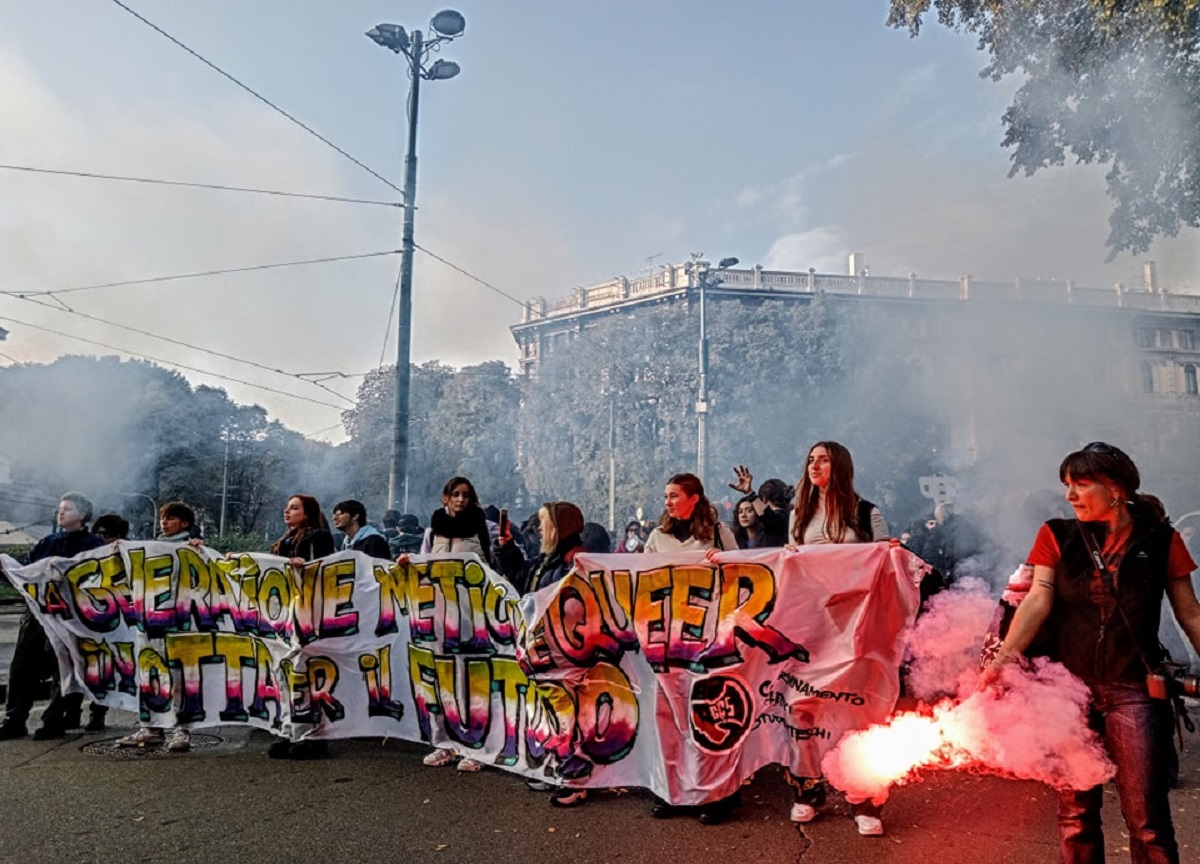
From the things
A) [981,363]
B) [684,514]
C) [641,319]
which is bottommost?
[684,514]

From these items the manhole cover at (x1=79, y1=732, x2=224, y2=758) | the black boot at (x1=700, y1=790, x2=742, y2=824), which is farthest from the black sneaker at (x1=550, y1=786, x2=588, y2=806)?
the manhole cover at (x1=79, y1=732, x2=224, y2=758)

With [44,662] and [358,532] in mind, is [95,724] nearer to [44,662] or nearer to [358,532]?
[44,662]

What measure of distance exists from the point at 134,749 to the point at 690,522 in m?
3.81

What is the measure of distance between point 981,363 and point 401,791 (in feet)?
96.4

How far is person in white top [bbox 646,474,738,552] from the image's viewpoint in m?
4.67

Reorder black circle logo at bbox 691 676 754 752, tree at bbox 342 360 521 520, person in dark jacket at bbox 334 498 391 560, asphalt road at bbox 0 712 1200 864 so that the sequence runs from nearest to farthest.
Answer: asphalt road at bbox 0 712 1200 864 < black circle logo at bbox 691 676 754 752 < person in dark jacket at bbox 334 498 391 560 < tree at bbox 342 360 521 520

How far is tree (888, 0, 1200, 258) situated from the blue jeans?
882 centimetres

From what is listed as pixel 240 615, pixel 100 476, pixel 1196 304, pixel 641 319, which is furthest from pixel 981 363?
pixel 240 615

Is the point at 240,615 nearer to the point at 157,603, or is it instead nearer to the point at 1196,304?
the point at 157,603

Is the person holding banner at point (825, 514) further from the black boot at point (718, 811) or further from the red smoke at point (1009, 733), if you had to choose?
the red smoke at point (1009, 733)

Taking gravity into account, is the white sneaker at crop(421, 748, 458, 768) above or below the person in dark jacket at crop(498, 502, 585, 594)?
below

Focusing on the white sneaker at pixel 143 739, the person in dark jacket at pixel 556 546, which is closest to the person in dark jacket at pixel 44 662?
the white sneaker at pixel 143 739

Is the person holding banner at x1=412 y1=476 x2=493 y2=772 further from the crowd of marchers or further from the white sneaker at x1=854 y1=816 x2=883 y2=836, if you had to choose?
the white sneaker at x1=854 y1=816 x2=883 y2=836

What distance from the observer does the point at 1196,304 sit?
28.2 m
